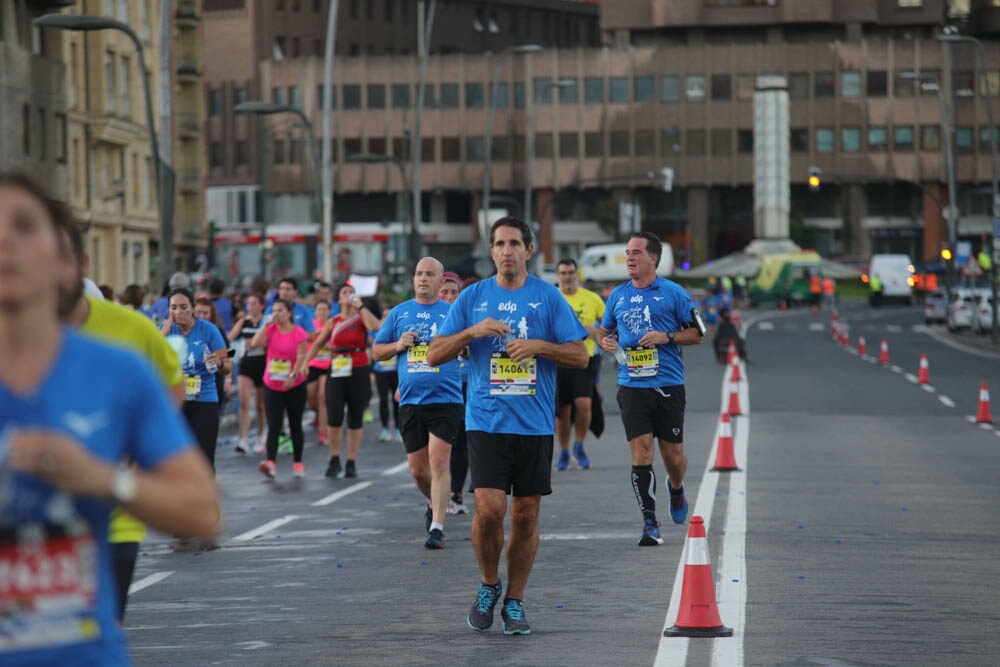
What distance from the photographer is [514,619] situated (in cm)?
897

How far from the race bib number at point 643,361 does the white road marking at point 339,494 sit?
3.97 m

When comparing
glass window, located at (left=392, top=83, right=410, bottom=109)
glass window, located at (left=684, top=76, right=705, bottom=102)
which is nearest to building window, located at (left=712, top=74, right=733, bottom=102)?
glass window, located at (left=684, top=76, right=705, bottom=102)

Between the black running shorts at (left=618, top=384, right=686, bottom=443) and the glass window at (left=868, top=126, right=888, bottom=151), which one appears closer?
the black running shorts at (left=618, top=384, right=686, bottom=443)

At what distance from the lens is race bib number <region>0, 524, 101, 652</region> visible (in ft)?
11.3

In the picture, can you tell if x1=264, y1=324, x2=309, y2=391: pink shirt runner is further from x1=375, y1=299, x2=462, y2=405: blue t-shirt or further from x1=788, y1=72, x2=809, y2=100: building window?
x1=788, y1=72, x2=809, y2=100: building window

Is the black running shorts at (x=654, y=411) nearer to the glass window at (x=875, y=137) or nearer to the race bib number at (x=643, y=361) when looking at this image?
the race bib number at (x=643, y=361)

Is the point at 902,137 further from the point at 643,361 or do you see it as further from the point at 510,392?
the point at 510,392

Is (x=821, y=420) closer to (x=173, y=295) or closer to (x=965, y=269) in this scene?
(x=173, y=295)

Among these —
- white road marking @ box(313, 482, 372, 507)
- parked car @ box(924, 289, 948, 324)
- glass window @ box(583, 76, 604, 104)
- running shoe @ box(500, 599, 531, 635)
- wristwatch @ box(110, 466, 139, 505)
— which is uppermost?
glass window @ box(583, 76, 604, 104)

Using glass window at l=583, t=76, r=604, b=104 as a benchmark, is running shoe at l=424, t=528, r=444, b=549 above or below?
below

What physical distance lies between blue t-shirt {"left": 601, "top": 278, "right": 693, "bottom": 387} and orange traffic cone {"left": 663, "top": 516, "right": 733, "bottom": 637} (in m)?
4.08

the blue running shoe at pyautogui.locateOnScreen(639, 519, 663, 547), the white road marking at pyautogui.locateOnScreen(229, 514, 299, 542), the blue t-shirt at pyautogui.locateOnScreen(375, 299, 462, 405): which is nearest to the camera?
the blue running shoe at pyautogui.locateOnScreen(639, 519, 663, 547)

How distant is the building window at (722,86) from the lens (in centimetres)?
11694

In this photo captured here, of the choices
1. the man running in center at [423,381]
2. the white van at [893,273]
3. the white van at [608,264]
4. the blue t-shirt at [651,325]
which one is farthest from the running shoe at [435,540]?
the white van at [893,273]
